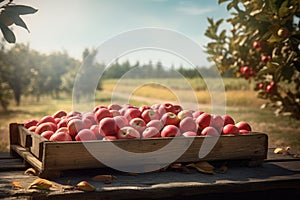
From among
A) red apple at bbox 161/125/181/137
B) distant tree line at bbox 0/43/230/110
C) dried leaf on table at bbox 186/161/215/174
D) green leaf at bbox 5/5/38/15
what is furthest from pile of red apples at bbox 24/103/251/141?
distant tree line at bbox 0/43/230/110

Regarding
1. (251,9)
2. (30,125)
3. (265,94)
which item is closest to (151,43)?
(30,125)

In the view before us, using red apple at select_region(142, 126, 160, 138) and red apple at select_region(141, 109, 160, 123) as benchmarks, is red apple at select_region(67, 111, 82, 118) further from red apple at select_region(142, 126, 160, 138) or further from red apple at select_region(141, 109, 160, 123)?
red apple at select_region(142, 126, 160, 138)

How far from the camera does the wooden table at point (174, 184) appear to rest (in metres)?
1.93

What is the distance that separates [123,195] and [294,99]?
3.64 meters

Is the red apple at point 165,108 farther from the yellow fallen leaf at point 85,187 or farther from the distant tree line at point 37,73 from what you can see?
the distant tree line at point 37,73

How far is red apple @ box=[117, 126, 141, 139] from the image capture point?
229 cm

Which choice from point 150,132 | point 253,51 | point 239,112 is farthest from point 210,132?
point 239,112

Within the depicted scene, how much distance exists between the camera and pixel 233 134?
254 cm

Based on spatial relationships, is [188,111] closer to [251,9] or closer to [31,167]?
[31,167]

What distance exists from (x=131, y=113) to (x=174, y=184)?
670 mm

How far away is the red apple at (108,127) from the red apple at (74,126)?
0.37ft

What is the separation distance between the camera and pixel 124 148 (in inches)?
87.4

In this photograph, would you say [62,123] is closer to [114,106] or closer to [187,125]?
[114,106]

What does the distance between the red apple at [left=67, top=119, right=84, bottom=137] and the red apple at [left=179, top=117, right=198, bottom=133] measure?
56 centimetres
